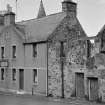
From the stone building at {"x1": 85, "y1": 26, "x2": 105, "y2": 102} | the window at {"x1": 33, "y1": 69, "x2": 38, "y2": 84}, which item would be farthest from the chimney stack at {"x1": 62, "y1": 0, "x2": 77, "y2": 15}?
the stone building at {"x1": 85, "y1": 26, "x2": 105, "y2": 102}

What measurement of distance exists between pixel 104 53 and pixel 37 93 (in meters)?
9.98

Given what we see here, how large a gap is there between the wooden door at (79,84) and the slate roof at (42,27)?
5.80 metres


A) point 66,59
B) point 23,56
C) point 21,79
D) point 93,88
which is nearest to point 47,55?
point 66,59

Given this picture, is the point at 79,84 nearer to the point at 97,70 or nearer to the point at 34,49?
the point at 97,70

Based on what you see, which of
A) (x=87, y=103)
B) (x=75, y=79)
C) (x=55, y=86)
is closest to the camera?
(x=87, y=103)

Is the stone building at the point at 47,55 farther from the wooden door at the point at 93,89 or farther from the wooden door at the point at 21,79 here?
the wooden door at the point at 93,89

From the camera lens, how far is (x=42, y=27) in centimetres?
3180

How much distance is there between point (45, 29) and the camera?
30.9m

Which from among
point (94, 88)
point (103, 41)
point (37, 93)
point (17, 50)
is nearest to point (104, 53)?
point (103, 41)

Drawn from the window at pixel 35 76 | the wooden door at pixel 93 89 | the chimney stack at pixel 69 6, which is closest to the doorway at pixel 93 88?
the wooden door at pixel 93 89

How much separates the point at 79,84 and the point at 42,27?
930 cm

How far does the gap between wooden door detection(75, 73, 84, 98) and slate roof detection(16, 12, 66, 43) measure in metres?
5.80

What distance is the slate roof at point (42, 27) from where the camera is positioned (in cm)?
3002

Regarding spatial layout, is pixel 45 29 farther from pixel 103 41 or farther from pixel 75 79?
pixel 103 41
